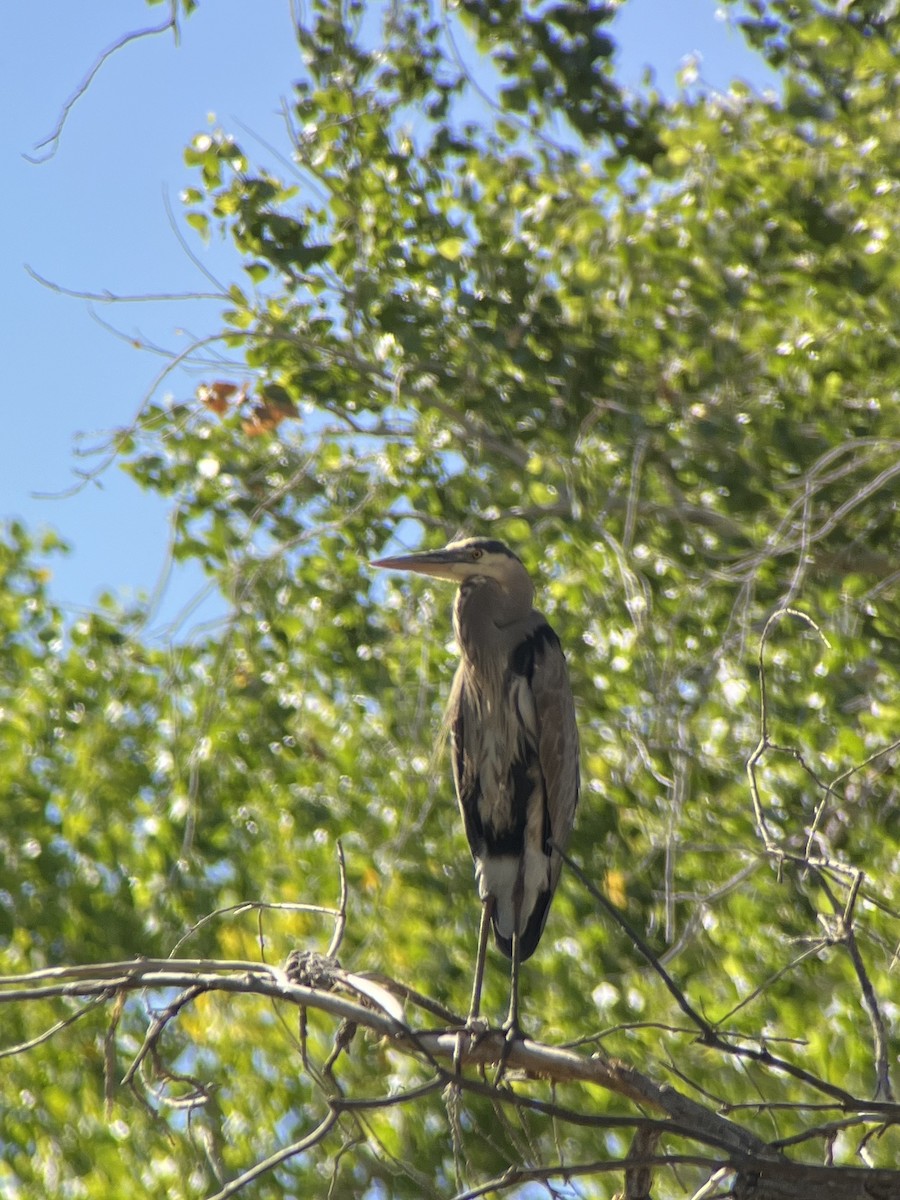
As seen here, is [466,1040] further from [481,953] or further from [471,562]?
[471,562]

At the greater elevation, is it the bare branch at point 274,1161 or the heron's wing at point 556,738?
the heron's wing at point 556,738

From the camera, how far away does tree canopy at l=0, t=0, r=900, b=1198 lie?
409cm

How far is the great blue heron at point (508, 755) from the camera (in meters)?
3.67

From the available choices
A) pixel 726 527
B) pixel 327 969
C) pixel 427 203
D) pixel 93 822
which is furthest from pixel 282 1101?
pixel 427 203

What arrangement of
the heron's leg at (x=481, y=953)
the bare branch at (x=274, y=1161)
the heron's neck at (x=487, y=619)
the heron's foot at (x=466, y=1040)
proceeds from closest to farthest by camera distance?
1. the bare branch at (x=274, y=1161)
2. the heron's foot at (x=466, y=1040)
3. the heron's leg at (x=481, y=953)
4. the heron's neck at (x=487, y=619)

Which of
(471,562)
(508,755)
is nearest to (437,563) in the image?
(471,562)

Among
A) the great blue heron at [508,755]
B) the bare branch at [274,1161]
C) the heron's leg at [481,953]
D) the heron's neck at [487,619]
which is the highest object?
the heron's neck at [487,619]

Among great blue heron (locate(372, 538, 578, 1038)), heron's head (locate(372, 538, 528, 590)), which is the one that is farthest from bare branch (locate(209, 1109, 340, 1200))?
heron's head (locate(372, 538, 528, 590))

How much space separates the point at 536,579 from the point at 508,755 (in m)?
1.20

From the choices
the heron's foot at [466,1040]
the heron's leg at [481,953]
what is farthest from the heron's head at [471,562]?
the heron's foot at [466,1040]

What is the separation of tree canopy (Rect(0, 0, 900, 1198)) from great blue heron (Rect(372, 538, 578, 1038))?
308 millimetres

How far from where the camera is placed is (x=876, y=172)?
421cm

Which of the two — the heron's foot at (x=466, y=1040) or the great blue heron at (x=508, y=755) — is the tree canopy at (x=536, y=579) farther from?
the heron's foot at (x=466, y=1040)

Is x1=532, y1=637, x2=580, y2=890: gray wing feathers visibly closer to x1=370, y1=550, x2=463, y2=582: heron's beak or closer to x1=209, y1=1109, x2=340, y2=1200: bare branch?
x1=370, y1=550, x2=463, y2=582: heron's beak
